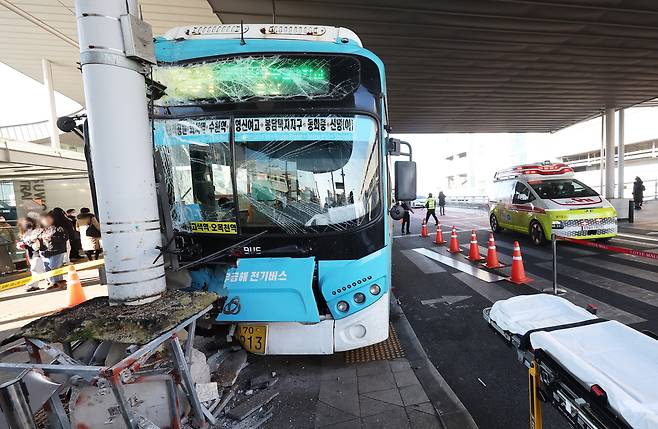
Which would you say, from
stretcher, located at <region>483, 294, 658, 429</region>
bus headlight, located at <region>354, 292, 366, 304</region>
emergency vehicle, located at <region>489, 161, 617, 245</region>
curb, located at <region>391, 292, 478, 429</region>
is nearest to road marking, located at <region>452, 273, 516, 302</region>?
curb, located at <region>391, 292, 478, 429</region>

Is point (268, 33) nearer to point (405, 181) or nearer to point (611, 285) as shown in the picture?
point (405, 181)

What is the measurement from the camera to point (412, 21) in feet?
28.5

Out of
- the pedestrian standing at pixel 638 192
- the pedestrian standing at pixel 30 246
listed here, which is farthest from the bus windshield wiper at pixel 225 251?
the pedestrian standing at pixel 638 192

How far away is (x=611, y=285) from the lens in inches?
234

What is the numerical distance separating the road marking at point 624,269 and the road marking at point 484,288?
2956 millimetres

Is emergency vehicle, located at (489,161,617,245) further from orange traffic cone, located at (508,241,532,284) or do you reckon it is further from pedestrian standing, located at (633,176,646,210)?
pedestrian standing, located at (633,176,646,210)

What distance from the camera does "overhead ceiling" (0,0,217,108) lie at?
821cm

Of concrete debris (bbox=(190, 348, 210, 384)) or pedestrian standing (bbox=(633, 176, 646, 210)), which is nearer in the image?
concrete debris (bbox=(190, 348, 210, 384))

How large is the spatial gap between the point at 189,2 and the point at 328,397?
378 inches

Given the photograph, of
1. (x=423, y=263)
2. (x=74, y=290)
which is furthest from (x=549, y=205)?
(x=74, y=290)

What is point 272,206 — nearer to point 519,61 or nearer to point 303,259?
point 303,259

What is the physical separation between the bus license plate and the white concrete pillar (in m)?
1.11

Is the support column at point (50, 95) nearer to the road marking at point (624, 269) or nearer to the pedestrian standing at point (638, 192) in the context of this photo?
the road marking at point (624, 269)

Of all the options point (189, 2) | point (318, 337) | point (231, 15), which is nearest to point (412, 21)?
point (231, 15)
